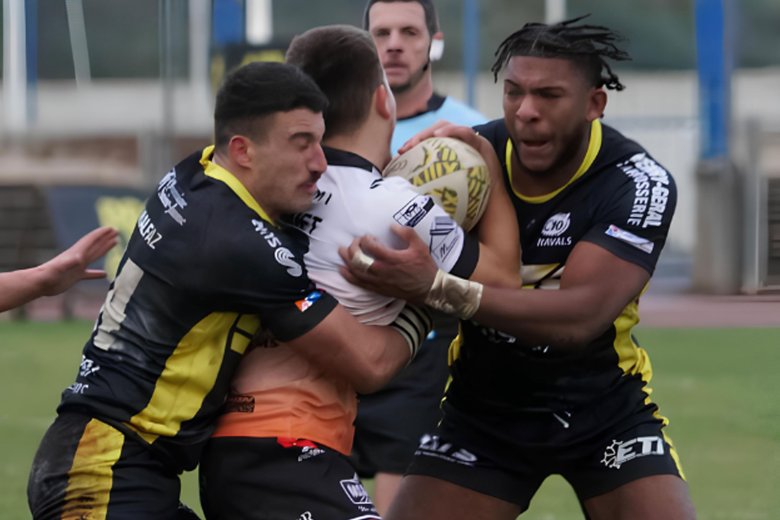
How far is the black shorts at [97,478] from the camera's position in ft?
11.7

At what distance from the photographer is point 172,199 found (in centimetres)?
366

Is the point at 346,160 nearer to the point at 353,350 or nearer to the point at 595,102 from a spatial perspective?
the point at 353,350

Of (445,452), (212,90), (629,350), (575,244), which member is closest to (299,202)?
(575,244)

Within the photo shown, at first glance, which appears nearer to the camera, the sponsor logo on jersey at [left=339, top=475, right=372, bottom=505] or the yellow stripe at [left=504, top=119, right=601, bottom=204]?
the sponsor logo on jersey at [left=339, top=475, right=372, bottom=505]

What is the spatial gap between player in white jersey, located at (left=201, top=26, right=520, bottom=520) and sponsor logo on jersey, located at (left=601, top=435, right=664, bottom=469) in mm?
827

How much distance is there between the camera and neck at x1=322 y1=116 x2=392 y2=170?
150 inches

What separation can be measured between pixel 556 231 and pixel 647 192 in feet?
0.99

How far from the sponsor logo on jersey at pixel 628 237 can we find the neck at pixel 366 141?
78cm

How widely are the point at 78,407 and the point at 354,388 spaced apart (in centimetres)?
75

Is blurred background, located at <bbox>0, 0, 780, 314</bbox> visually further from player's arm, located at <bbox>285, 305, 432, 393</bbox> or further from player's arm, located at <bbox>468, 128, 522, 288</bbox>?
player's arm, located at <bbox>285, 305, 432, 393</bbox>

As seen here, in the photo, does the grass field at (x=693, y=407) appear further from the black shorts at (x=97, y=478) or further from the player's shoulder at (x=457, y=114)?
the black shorts at (x=97, y=478)

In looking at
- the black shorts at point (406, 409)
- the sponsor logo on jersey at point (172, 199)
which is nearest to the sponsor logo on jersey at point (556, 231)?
the sponsor logo on jersey at point (172, 199)

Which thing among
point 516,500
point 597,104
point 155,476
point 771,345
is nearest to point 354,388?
point 155,476

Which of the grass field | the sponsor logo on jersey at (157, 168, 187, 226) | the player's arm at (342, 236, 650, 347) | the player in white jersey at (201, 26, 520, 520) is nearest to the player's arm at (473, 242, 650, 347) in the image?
the player's arm at (342, 236, 650, 347)
